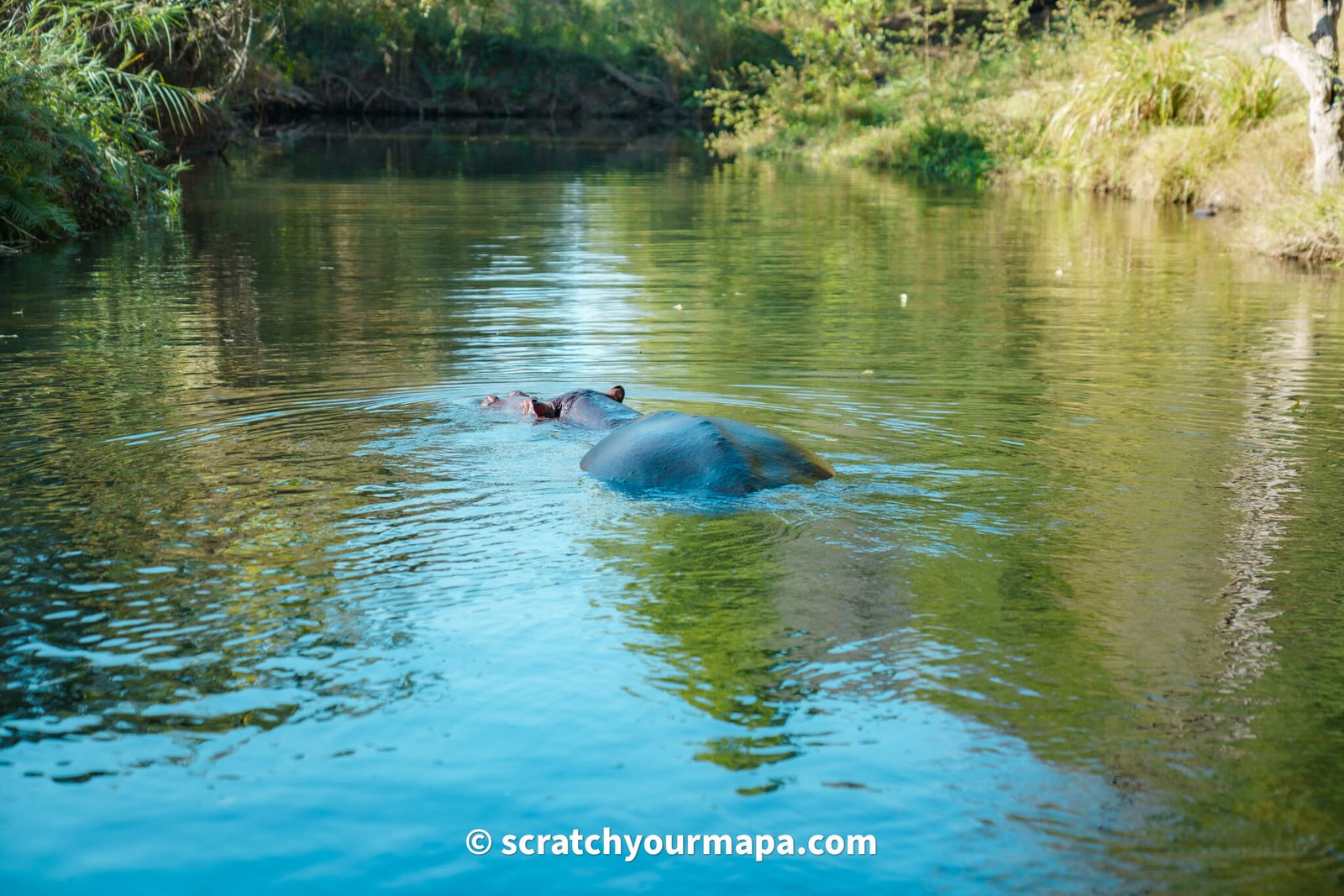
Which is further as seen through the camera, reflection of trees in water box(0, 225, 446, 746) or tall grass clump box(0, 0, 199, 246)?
tall grass clump box(0, 0, 199, 246)

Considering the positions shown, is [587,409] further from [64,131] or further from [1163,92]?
[1163,92]

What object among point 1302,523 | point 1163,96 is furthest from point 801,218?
point 1302,523

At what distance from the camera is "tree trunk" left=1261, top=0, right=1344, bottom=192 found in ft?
55.1

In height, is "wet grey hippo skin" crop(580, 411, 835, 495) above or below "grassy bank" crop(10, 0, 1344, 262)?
below

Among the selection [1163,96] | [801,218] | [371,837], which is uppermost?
[1163,96]

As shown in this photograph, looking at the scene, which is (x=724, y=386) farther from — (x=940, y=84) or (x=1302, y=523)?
(x=940, y=84)

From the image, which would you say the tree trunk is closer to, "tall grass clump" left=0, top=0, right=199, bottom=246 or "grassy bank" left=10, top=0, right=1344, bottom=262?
"grassy bank" left=10, top=0, right=1344, bottom=262

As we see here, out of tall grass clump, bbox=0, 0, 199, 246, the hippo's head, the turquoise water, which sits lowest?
the turquoise water

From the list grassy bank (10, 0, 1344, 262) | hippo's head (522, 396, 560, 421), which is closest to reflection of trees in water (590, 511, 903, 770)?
hippo's head (522, 396, 560, 421)

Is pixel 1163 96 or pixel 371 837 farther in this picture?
pixel 1163 96

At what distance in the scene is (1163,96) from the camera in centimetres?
2394

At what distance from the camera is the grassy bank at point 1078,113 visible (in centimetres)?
2038

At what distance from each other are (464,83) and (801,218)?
38998 mm

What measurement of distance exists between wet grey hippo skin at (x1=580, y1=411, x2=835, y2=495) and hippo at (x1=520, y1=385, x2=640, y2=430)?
0.70 metres
